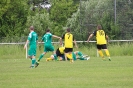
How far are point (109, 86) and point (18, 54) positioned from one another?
25.4 meters

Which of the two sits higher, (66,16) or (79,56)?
(66,16)

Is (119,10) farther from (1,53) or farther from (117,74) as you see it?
(117,74)

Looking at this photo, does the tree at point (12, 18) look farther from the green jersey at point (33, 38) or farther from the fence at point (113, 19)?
the green jersey at point (33, 38)

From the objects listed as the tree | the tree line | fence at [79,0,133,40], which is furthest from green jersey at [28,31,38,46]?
the tree

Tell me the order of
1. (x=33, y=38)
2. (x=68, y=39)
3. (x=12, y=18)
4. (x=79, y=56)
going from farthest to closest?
(x=12, y=18)
(x=79, y=56)
(x=68, y=39)
(x=33, y=38)

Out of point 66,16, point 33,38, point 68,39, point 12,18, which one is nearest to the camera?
point 33,38

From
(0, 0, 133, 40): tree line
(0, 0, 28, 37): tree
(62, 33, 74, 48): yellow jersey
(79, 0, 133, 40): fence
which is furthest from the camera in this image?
(0, 0, 28, 37): tree

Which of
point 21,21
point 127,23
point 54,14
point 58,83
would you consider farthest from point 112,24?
point 58,83

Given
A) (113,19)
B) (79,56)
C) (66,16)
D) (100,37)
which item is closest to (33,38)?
(100,37)

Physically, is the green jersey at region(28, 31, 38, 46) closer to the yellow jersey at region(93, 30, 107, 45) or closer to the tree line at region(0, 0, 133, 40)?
the yellow jersey at region(93, 30, 107, 45)

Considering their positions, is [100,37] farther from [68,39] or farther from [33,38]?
[33,38]

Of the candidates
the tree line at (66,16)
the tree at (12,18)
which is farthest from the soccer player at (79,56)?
the tree at (12,18)

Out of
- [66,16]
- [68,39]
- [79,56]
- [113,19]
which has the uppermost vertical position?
[113,19]

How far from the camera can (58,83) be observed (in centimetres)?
1647
